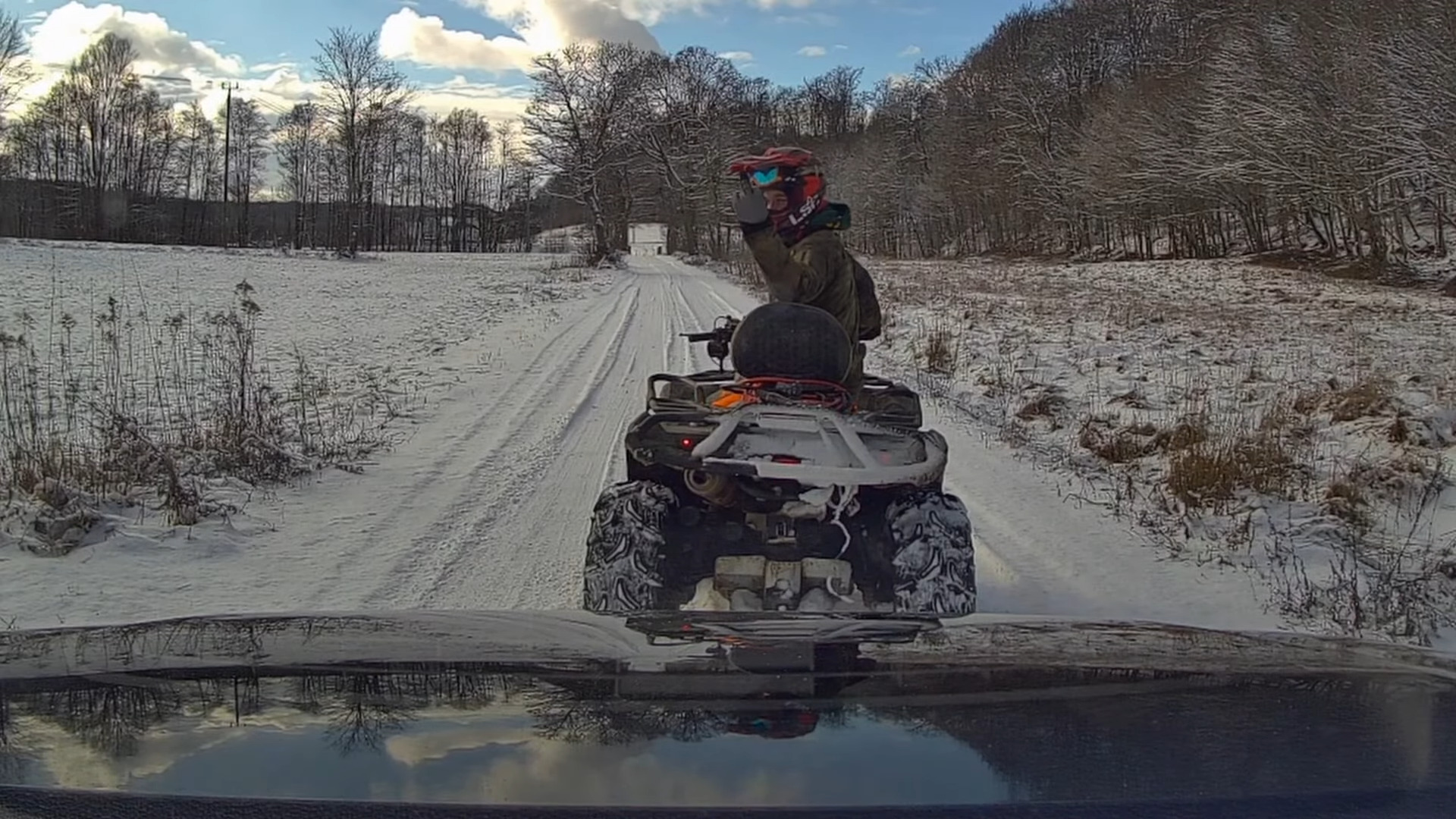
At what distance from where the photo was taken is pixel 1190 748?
1983 millimetres

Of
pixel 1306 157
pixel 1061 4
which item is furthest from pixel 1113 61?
pixel 1306 157

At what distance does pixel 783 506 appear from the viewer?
13.2ft

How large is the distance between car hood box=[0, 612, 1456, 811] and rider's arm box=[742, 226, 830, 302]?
2.18m

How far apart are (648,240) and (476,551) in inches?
→ 2640

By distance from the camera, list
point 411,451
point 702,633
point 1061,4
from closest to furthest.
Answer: point 702,633 → point 411,451 → point 1061,4

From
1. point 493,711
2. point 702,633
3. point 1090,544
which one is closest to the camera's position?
point 493,711

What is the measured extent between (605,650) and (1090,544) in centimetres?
415

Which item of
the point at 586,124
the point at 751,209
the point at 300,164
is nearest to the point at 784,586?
the point at 751,209

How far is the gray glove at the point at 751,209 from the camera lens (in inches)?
180

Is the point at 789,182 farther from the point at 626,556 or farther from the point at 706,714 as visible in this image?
the point at 706,714

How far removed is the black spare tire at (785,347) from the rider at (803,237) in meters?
0.75

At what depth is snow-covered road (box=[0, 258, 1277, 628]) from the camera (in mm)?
4941

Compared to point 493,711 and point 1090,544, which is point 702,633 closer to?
point 493,711

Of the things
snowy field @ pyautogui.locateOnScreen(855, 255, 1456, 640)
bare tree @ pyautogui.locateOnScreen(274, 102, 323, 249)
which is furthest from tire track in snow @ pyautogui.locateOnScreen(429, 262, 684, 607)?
bare tree @ pyautogui.locateOnScreen(274, 102, 323, 249)
